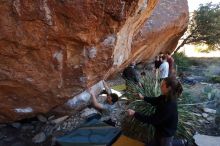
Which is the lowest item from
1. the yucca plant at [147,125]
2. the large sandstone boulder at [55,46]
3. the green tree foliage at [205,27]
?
the yucca plant at [147,125]

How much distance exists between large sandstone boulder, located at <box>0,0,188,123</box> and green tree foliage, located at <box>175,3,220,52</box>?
1506 centimetres

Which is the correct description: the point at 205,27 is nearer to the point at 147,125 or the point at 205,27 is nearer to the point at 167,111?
the point at 147,125

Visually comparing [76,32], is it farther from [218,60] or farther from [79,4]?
[218,60]

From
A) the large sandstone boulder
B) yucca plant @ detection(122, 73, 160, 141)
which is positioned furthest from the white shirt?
the large sandstone boulder

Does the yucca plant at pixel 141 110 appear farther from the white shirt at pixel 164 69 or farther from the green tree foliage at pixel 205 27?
the green tree foliage at pixel 205 27

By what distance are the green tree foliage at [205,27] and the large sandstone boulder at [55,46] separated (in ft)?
49.4

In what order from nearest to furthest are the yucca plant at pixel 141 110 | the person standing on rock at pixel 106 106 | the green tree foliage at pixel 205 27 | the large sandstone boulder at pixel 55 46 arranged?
1. the large sandstone boulder at pixel 55 46
2. the yucca plant at pixel 141 110
3. the person standing on rock at pixel 106 106
4. the green tree foliage at pixel 205 27

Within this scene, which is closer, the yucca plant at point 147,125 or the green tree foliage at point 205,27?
the yucca plant at point 147,125

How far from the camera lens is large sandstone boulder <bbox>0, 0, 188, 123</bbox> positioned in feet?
15.4

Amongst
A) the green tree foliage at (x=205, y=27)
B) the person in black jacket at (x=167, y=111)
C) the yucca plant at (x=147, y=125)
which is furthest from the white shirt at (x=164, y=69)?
the green tree foliage at (x=205, y=27)


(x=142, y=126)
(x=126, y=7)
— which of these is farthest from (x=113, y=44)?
(x=142, y=126)

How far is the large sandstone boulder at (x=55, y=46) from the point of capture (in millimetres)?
4703

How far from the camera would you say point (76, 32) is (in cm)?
493

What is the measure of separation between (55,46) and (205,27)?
55.5ft
